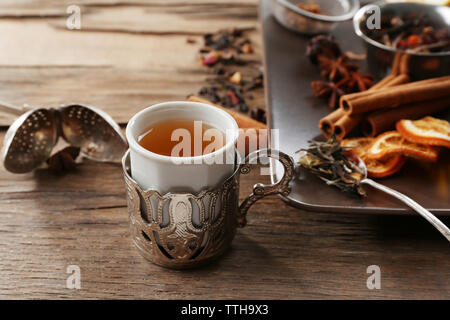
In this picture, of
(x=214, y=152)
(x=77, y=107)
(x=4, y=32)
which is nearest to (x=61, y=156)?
(x=77, y=107)

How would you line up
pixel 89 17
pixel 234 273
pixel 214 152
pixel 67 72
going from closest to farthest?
pixel 214 152
pixel 234 273
pixel 67 72
pixel 89 17

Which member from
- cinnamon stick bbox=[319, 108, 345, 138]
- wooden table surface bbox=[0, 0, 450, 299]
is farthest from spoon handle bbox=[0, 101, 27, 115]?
cinnamon stick bbox=[319, 108, 345, 138]

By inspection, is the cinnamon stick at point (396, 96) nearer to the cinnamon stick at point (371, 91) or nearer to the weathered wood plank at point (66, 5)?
the cinnamon stick at point (371, 91)

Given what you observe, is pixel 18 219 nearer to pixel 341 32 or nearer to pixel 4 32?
pixel 4 32

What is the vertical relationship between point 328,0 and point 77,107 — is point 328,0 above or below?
above

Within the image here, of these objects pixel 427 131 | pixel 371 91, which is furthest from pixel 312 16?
pixel 427 131

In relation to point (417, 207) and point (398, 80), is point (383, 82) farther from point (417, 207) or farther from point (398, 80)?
point (417, 207)

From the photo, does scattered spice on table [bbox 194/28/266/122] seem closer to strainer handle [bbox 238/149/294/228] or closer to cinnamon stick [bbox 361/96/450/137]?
cinnamon stick [bbox 361/96/450/137]
